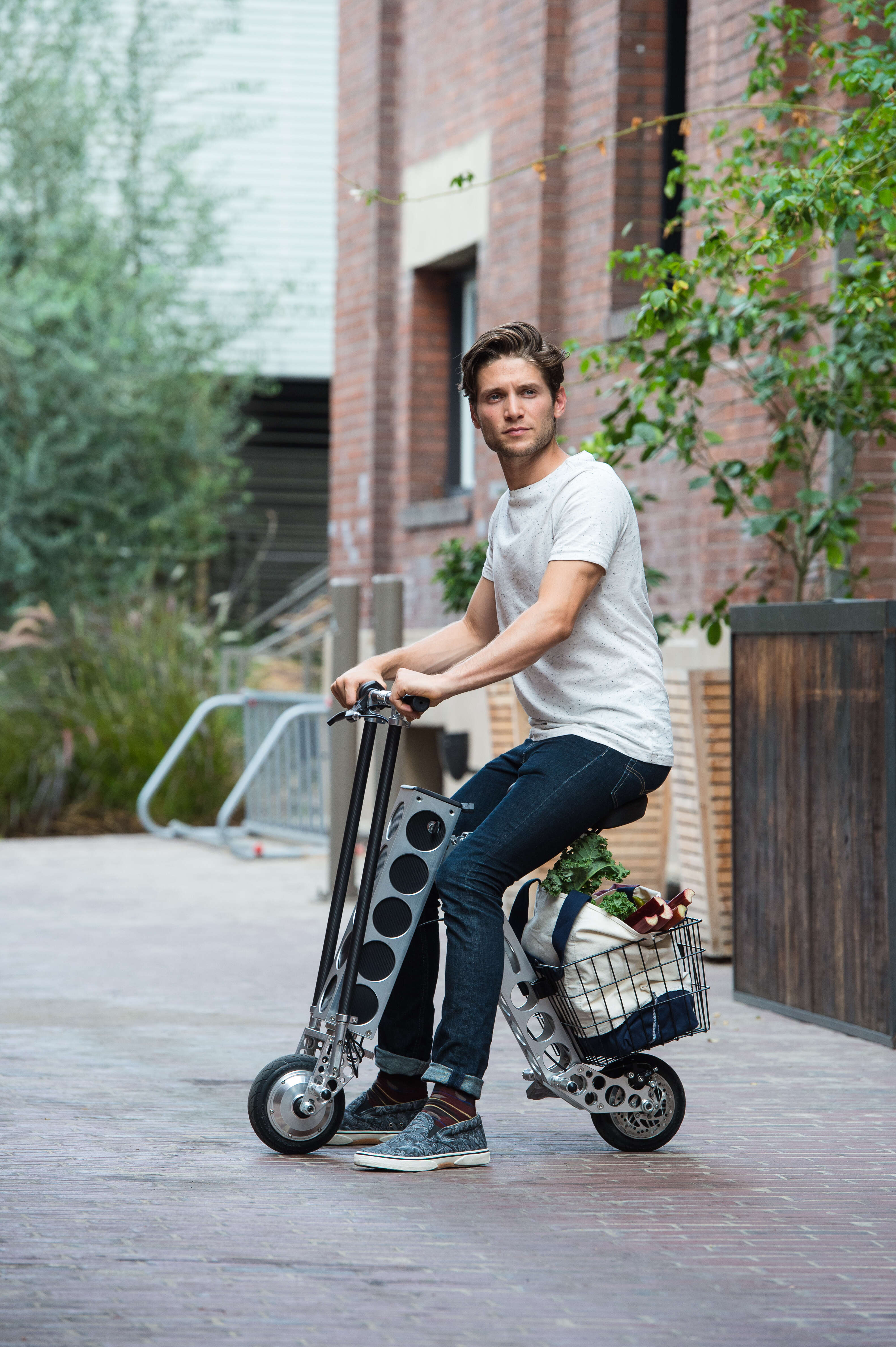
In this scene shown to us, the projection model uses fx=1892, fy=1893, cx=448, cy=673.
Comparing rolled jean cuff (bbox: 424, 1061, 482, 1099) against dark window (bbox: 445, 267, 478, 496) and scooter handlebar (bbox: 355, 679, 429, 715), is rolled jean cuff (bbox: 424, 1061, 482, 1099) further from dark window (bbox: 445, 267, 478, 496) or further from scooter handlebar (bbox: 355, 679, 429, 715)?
dark window (bbox: 445, 267, 478, 496)

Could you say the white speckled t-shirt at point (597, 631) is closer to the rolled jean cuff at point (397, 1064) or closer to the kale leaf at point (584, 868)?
the kale leaf at point (584, 868)

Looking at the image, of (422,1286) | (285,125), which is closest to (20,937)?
(422,1286)

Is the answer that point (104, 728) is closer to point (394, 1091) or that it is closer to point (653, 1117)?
point (394, 1091)

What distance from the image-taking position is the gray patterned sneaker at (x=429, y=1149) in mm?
4285

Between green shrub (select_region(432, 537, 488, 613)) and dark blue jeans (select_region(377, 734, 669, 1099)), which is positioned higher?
green shrub (select_region(432, 537, 488, 613))

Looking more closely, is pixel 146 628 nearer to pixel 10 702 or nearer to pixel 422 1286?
pixel 10 702

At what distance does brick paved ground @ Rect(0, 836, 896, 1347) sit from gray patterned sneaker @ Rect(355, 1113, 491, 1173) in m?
0.04

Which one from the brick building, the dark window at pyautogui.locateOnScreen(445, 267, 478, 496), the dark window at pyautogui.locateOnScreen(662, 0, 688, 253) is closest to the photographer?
the brick building

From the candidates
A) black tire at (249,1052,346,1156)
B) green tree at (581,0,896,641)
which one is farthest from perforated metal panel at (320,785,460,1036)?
green tree at (581,0,896,641)

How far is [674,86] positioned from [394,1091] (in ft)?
23.2

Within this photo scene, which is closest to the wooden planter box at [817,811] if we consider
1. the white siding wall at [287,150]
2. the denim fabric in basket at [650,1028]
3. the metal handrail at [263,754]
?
the denim fabric in basket at [650,1028]

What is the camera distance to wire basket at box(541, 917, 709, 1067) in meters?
4.36

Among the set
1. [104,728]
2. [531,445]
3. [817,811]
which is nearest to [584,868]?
[531,445]

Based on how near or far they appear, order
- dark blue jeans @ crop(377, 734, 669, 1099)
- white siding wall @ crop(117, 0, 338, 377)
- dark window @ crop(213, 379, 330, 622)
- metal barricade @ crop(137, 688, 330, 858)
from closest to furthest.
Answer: dark blue jeans @ crop(377, 734, 669, 1099), metal barricade @ crop(137, 688, 330, 858), dark window @ crop(213, 379, 330, 622), white siding wall @ crop(117, 0, 338, 377)
